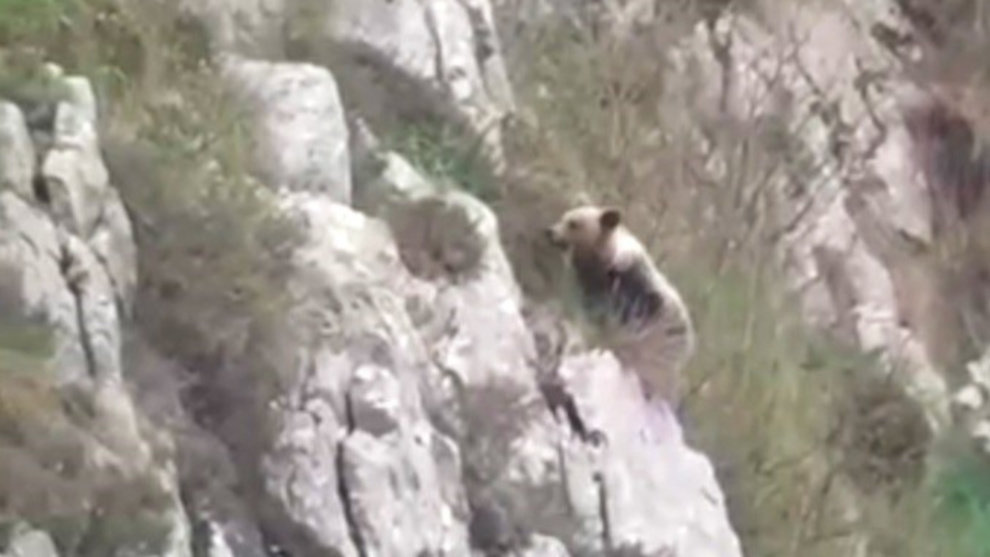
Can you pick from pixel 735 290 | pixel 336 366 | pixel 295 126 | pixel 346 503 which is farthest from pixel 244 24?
pixel 735 290

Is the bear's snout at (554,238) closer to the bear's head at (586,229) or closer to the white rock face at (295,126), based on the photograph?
the bear's head at (586,229)

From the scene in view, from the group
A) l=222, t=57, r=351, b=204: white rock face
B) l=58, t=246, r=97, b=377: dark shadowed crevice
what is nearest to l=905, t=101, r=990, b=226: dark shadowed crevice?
l=222, t=57, r=351, b=204: white rock face

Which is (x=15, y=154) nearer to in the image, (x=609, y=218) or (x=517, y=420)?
(x=517, y=420)

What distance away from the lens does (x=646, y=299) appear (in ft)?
22.9

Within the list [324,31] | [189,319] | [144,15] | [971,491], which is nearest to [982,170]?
[971,491]

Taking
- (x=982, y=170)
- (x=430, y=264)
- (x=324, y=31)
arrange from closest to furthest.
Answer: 1. (x=430, y=264)
2. (x=324, y=31)
3. (x=982, y=170)

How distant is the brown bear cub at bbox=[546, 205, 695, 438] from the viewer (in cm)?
680

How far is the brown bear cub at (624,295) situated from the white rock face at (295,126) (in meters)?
0.87

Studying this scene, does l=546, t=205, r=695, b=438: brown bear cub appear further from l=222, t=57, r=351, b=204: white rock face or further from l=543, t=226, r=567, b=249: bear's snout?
l=222, t=57, r=351, b=204: white rock face

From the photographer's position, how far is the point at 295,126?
239 inches

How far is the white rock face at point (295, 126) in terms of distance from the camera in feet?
19.5

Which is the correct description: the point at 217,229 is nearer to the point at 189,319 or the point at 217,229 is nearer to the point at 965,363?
the point at 189,319

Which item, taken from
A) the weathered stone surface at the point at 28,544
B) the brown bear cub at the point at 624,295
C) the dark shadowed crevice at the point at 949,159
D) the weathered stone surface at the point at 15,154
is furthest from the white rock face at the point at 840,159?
the weathered stone surface at the point at 28,544

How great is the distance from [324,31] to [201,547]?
8.04 ft
